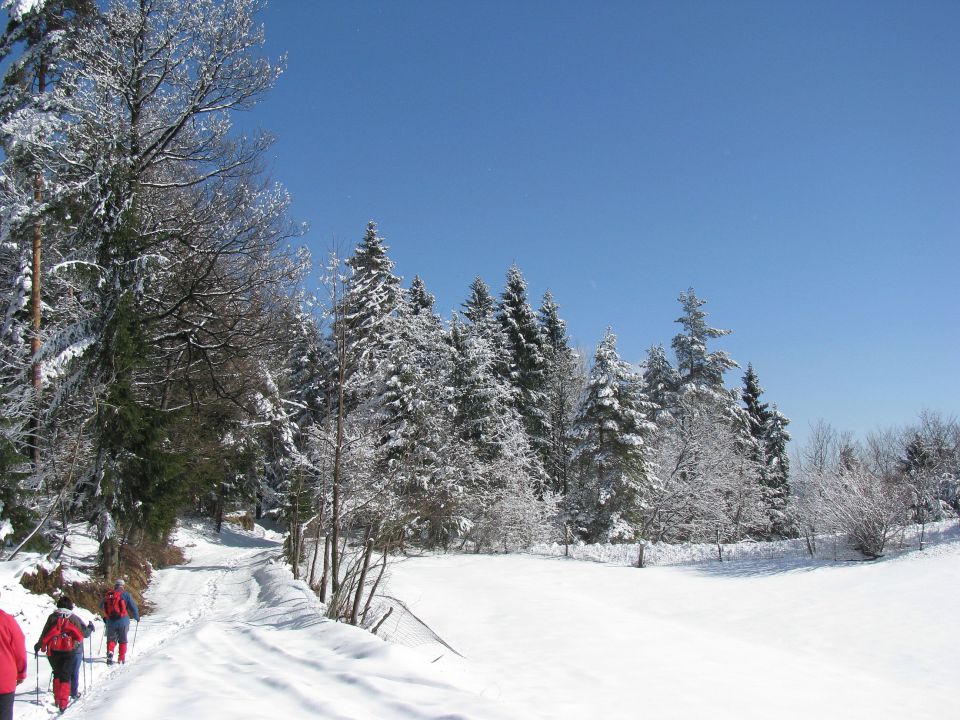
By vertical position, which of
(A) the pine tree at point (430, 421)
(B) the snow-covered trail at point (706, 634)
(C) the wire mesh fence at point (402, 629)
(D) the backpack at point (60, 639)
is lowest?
(B) the snow-covered trail at point (706, 634)

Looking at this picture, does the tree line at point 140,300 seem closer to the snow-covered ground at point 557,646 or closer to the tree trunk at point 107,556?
the tree trunk at point 107,556

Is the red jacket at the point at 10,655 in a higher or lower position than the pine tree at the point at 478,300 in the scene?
lower

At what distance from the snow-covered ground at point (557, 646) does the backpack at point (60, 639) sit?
649 mm

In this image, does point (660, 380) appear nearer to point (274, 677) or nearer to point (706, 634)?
point (706, 634)

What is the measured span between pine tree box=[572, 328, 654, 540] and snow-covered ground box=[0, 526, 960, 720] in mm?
5656

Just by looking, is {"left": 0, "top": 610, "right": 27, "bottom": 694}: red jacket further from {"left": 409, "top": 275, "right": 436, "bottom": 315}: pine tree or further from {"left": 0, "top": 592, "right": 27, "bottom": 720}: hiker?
{"left": 409, "top": 275, "right": 436, "bottom": 315}: pine tree

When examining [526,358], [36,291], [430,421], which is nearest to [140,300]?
[36,291]

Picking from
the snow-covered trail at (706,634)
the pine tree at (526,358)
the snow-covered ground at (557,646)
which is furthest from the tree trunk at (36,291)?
the pine tree at (526,358)

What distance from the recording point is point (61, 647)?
300 inches

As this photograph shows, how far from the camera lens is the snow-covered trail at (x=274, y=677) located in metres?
5.70

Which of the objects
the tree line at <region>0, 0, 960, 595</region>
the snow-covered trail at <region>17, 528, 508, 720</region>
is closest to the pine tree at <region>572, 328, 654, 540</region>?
the tree line at <region>0, 0, 960, 595</region>

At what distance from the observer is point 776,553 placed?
86.6ft

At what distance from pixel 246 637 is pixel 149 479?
21.3ft

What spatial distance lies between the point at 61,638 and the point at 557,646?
9901 mm
